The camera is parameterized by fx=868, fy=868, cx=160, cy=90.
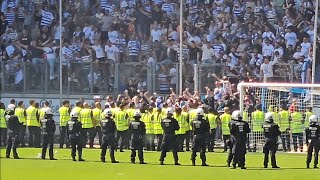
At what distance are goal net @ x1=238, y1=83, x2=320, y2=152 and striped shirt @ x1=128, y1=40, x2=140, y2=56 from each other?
19.2 feet

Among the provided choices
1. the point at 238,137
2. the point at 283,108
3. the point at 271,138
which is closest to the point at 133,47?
the point at 283,108

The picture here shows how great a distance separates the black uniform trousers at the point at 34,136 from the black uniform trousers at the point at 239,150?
8629 mm

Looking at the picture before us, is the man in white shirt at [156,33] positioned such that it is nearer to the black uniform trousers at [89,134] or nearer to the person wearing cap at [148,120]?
the person wearing cap at [148,120]

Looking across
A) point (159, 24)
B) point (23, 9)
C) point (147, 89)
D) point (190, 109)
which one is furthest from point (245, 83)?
point (23, 9)

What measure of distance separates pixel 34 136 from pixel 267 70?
28.2ft

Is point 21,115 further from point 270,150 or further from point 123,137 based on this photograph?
point 270,150

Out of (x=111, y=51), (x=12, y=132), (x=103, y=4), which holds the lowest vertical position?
(x=12, y=132)

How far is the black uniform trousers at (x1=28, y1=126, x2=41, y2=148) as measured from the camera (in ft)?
95.9

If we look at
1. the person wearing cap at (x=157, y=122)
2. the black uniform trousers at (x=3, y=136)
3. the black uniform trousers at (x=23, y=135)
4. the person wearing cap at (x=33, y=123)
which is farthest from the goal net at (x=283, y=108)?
the black uniform trousers at (x=3, y=136)

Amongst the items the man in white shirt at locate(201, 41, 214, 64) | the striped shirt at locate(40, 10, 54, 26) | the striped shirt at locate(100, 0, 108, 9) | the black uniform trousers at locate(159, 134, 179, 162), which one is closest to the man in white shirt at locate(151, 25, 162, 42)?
the man in white shirt at locate(201, 41, 214, 64)

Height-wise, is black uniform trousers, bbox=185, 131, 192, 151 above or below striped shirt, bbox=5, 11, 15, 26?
below

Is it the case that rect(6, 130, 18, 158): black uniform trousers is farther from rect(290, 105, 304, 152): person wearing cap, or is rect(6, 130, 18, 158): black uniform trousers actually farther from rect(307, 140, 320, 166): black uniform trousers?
rect(290, 105, 304, 152): person wearing cap

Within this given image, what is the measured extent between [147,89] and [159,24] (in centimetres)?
383

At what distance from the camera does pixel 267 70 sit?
1228 inches
